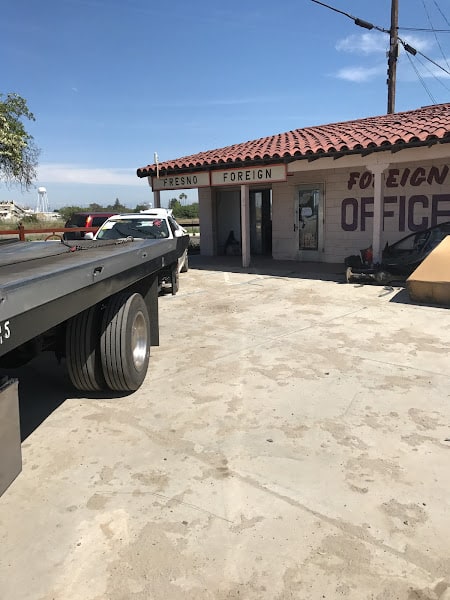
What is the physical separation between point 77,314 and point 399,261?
28.6 ft

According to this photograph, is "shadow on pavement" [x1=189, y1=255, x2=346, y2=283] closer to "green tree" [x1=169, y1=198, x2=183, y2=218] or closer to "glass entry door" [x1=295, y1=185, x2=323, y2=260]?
"glass entry door" [x1=295, y1=185, x2=323, y2=260]

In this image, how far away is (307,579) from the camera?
7.09ft

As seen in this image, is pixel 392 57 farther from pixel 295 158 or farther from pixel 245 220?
pixel 245 220

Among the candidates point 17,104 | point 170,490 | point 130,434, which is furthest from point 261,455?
point 17,104

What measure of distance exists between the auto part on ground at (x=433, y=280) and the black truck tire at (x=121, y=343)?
5.40 m

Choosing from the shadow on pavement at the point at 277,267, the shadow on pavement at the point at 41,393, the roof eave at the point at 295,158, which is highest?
the roof eave at the point at 295,158

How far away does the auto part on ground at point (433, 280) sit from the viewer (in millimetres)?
7629

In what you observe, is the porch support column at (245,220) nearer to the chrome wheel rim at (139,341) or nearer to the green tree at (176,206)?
the chrome wheel rim at (139,341)

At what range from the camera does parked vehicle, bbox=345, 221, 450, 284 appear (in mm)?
9880

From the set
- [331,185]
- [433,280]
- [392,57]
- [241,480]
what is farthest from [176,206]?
[241,480]

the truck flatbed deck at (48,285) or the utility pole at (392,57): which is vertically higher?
the utility pole at (392,57)

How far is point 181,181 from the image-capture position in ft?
46.9

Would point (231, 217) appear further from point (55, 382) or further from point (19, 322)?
point (19, 322)

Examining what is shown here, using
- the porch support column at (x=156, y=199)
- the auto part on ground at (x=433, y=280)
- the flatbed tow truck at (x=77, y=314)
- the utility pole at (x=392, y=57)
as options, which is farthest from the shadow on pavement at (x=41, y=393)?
the utility pole at (x=392, y=57)
